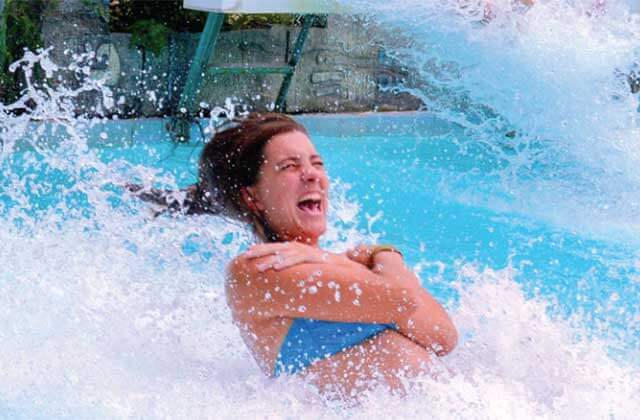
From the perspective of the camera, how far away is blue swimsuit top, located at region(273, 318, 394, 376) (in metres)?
2.39

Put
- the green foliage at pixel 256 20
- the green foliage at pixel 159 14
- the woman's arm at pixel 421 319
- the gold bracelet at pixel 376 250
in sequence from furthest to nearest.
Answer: the green foliage at pixel 256 20 → the green foliage at pixel 159 14 → the gold bracelet at pixel 376 250 → the woman's arm at pixel 421 319

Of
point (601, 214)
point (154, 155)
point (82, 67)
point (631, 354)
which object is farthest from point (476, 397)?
point (82, 67)

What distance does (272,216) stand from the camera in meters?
2.51

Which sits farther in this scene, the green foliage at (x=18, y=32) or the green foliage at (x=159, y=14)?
the green foliage at (x=159, y=14)

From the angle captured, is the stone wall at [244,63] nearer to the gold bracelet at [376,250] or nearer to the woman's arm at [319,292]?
the gold bracelet at [376,250]

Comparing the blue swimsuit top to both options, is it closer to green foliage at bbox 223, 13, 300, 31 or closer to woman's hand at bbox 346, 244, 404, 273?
woman's hand at bbox 346, 244, 404, 273

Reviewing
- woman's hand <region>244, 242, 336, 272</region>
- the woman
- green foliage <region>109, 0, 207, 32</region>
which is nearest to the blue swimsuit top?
the woman

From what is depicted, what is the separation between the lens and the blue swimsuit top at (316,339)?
239 centimetres

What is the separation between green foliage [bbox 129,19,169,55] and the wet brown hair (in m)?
4.37

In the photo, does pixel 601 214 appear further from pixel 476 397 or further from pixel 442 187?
pixel 476 397

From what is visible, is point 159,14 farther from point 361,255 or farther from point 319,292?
point 319,292

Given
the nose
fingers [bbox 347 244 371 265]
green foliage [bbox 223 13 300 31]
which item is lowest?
green foliage [bbox 223 13 300 31]

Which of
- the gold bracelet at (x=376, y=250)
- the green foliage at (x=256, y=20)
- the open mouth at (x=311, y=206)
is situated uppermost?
the open mouth at (x=311, y=206)

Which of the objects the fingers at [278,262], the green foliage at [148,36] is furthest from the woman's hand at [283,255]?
the green foliage at [148,36]
